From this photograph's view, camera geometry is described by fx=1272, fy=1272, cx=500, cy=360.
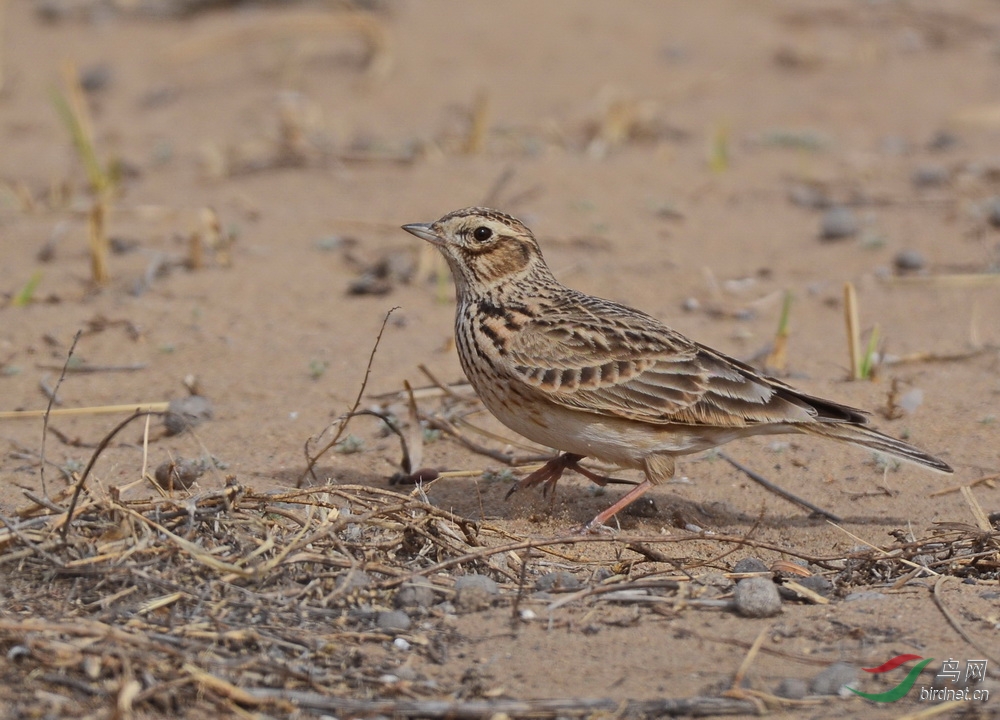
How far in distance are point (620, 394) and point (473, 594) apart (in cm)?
130

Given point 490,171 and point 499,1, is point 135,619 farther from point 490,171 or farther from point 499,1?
point 499,1

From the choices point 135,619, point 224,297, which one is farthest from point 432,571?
point 224,297

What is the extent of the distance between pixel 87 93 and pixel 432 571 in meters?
10.2

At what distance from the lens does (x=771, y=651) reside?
403 cm

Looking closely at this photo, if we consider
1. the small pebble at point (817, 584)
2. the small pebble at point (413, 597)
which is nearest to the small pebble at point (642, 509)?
the small pebble at point (817, 584)

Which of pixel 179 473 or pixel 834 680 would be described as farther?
pixel 179 473

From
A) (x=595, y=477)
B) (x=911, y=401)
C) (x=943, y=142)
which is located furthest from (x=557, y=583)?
(x=943, y=142)

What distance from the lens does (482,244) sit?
223 inches

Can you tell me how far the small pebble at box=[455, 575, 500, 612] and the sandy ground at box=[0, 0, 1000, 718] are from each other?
159mm

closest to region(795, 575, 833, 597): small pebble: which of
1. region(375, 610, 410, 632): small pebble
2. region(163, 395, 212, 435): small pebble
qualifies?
region(375, 610, 410, 632): small pebble

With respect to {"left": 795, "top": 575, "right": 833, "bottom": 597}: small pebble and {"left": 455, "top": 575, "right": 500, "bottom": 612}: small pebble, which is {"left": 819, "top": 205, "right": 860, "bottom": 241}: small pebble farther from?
{"left": 455, "top": 575, "right": 500, "bottom": 612}: small pebble

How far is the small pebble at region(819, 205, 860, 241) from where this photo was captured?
933cm

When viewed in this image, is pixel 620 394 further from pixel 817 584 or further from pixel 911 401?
pixel 911 401

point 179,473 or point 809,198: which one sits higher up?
point 809,198
